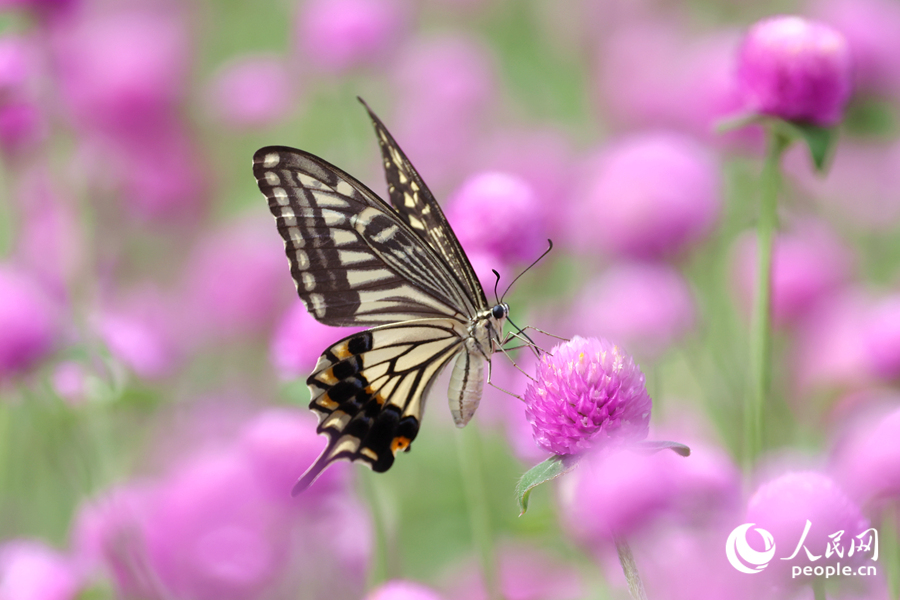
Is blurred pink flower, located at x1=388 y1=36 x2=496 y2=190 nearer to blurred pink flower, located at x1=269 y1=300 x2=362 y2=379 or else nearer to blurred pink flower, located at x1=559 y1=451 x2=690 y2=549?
blurred pink flower, located at x1=269 y1=300 x2=362 y2=379

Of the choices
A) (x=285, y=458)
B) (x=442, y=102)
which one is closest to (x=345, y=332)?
(x=285, y=458)

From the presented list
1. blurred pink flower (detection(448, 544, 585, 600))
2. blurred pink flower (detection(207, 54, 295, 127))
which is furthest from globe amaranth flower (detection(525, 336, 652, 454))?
blurred pink flower (detection(207, 54, 295, 127))

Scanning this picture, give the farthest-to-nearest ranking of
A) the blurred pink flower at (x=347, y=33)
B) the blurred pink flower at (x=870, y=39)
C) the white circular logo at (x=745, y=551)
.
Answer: the blurred pink flower at (x=347, y=33) < the blurred pink flower at (x=870, y=39) < the white circular logo at (x=745, y=551)

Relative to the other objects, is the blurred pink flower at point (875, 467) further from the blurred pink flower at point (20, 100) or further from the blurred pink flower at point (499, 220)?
the blurred pink flower at point (20, 100)

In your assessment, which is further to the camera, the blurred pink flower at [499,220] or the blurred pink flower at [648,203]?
the blurred pink flower at [648,203]

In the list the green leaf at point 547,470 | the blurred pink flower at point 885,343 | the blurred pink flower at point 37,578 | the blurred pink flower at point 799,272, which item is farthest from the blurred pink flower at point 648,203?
the blurred pink flower at point 37,578

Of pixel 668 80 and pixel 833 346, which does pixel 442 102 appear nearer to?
pixel 668 80
